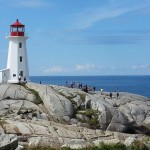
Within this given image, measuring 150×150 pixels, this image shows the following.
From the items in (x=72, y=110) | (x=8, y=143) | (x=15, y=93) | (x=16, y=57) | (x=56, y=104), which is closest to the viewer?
(x=8, y=143)

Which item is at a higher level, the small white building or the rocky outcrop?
the small white building

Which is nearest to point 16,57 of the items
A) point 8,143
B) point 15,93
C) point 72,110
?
point 15,93

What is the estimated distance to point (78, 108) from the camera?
54.2 metres

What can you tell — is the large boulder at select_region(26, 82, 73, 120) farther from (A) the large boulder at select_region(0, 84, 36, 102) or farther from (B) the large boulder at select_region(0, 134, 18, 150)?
(B) the large boulder at select_region(0, 134, 18, 150)

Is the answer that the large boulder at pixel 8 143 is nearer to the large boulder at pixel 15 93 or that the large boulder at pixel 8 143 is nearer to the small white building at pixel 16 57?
the large boulder at pixel 15 93

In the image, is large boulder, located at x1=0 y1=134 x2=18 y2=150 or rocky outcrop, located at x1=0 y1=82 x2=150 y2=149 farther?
rocky outcrop, located at x1=0 y1=82 x2=150 y2=149

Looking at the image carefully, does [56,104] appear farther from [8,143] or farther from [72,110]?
[8,143]

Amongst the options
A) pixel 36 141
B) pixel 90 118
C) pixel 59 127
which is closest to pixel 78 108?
pixel 90 118

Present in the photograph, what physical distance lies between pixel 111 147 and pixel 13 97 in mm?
31913

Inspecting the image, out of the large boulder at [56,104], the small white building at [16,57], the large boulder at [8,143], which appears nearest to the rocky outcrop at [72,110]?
the large boulder at [56,104]

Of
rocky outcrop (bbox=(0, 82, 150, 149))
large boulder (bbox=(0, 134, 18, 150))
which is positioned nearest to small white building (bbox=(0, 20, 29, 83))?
rocky outcrop (bbox=(0, 82, 150, 149))

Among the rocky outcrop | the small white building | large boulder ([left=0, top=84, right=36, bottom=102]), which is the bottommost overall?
the rocky outcrop

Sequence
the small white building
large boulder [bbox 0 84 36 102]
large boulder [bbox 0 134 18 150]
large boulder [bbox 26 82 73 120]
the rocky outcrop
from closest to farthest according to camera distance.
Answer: large boulder [bbox 0 134 18 150] → the rocky outcrop → large boulder [bbox 26 82 73 120] → large boulder [bbox 0 84 36 102] → the small white building

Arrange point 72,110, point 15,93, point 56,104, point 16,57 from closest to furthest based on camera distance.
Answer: point 56,104 → point 72,110 → point 15,93 → point 16,57
